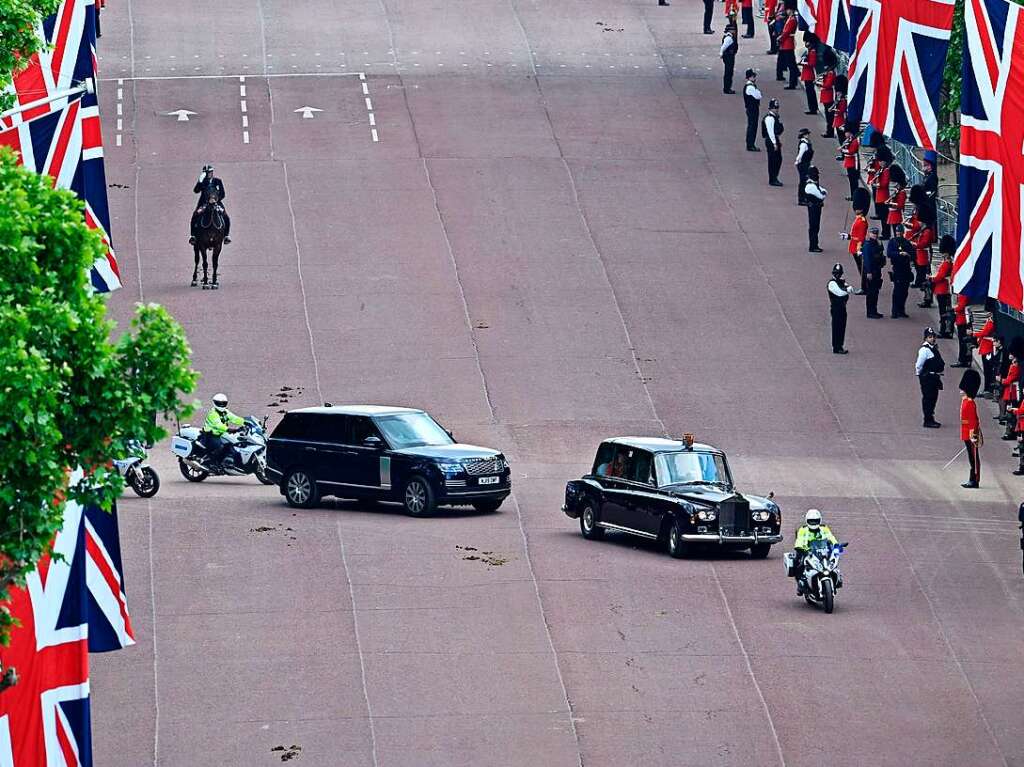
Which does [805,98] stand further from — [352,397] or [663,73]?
[352,397]

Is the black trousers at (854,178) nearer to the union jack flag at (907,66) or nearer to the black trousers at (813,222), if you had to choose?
the black trousers at (813,222)

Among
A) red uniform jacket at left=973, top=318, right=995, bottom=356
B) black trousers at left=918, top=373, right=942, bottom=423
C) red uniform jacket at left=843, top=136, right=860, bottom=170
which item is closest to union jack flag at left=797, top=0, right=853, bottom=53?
red uniform jacket at left=973, top=318, right=995, bottom=356

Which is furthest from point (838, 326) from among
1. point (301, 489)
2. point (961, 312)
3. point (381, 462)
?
point (301, 489)

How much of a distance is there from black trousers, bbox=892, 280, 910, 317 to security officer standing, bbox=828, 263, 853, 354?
2.52 m

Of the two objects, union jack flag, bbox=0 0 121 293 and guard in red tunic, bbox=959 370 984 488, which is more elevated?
union jack flag, bbox=0 0 121 293

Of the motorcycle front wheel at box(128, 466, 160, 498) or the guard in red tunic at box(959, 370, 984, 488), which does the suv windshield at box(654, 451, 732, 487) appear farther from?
the motorcycle front wheel at box(128, 466, 160, 498)

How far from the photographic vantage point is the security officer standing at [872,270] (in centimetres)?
4212

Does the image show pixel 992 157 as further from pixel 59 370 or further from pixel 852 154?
pixel 852 154

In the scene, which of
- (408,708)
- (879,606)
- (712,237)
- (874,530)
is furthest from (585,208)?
(408,708)

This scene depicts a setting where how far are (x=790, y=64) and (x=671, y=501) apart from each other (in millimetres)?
31313

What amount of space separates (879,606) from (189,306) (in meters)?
19.6

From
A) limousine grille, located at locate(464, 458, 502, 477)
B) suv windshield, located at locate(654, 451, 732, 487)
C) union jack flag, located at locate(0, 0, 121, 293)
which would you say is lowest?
limousine grille, located at locate(464, 458, 502, 477)

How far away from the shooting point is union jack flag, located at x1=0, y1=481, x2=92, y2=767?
14680mm

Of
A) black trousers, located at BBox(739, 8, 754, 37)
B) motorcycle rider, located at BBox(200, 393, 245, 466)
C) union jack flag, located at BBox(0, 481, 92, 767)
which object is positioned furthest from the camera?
black trousers, located at BBox(739, 8, 754, 37)
